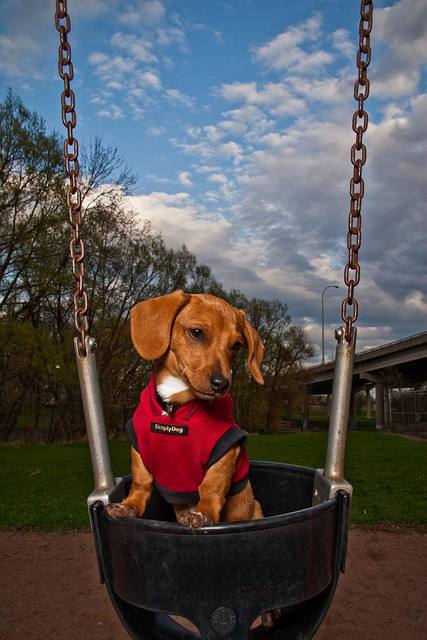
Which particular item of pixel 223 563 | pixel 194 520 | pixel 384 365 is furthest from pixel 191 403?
pixel 384 365

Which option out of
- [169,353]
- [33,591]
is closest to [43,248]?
[33,591]

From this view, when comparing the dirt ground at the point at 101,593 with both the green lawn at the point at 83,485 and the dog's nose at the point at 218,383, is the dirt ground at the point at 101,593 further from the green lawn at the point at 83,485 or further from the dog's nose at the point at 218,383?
the dog's nose at the point at 218,383

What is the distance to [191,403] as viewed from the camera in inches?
104

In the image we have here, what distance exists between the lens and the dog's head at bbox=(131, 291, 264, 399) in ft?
Answer: 8.53

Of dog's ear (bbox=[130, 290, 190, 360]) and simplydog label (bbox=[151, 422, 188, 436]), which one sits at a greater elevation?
dog's ear (bbox=[130, 290, 190, 360])

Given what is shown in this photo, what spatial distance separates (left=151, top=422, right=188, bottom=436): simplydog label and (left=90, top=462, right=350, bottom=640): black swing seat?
0.48m

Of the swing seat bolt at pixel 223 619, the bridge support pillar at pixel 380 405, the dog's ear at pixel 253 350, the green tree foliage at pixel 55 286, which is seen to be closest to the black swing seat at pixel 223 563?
the swing seat bolt at pixel 223 619

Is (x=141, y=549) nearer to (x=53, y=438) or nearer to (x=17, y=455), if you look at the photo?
(x=17, y=455)

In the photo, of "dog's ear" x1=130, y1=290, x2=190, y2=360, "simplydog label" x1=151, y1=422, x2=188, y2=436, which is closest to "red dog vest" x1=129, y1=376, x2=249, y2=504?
"simplydog label" x1=151, y1=422, x2=188, y2=436

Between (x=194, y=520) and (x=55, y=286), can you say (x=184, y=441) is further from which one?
(x=55, y=286)

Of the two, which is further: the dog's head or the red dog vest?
the dog's head

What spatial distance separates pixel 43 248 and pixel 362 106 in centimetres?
2057

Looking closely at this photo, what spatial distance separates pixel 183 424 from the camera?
8.12 feet

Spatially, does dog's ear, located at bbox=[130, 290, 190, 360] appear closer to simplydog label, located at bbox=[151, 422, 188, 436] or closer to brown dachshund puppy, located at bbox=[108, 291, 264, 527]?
brown dachshund puppy, located at bbox=[108, 291, 264, 527]
